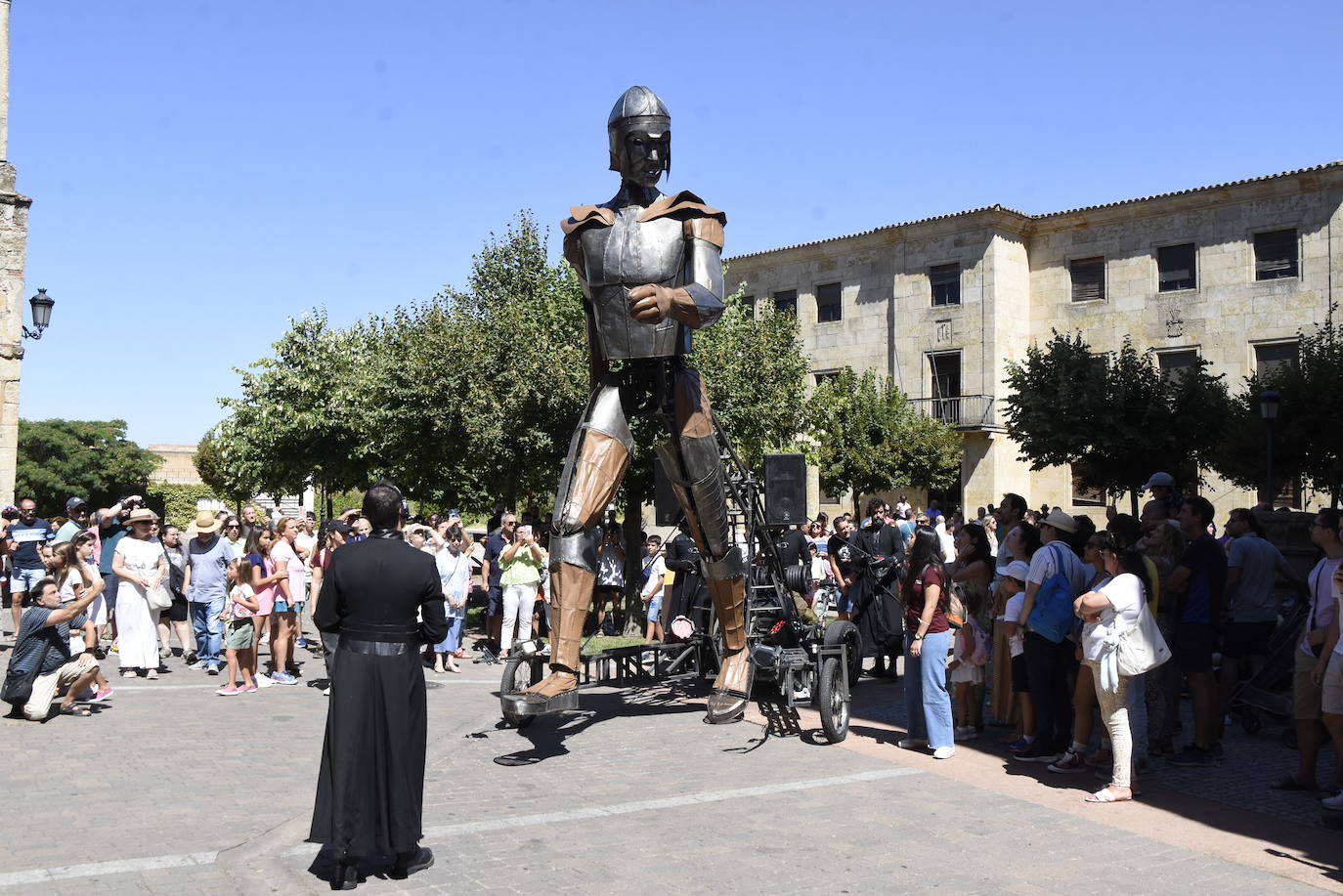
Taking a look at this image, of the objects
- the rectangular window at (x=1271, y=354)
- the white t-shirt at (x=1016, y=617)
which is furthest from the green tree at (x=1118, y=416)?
the white t-shirt at (x=1016, y=617)

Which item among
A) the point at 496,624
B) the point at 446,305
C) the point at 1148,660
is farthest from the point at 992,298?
the point at 1148,660

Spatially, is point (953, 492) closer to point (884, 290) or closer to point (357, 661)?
point (884, 290)

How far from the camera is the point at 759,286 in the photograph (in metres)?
39.8

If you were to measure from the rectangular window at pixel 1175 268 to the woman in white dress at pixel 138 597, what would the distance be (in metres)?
28.3

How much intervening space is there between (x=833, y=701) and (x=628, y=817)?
2.70 metres

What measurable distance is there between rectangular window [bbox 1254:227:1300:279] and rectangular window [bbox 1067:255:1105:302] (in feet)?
13.5

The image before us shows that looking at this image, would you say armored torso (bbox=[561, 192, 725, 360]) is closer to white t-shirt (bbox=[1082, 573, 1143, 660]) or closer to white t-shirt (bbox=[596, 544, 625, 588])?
white t-shirt (bbox=[1082, 573, 1143, 660])

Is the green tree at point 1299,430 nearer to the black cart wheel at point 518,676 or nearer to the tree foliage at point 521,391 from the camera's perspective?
the tree foliage at point 521,391

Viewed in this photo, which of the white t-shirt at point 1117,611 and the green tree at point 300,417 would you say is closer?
the white t-shirt at point 1117,611

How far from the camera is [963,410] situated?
112 ft

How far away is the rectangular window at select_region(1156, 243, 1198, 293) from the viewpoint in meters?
31.5

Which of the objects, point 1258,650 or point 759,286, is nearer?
point 1258,650

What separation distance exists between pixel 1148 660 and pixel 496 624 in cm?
979

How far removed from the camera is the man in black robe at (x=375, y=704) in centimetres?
532
